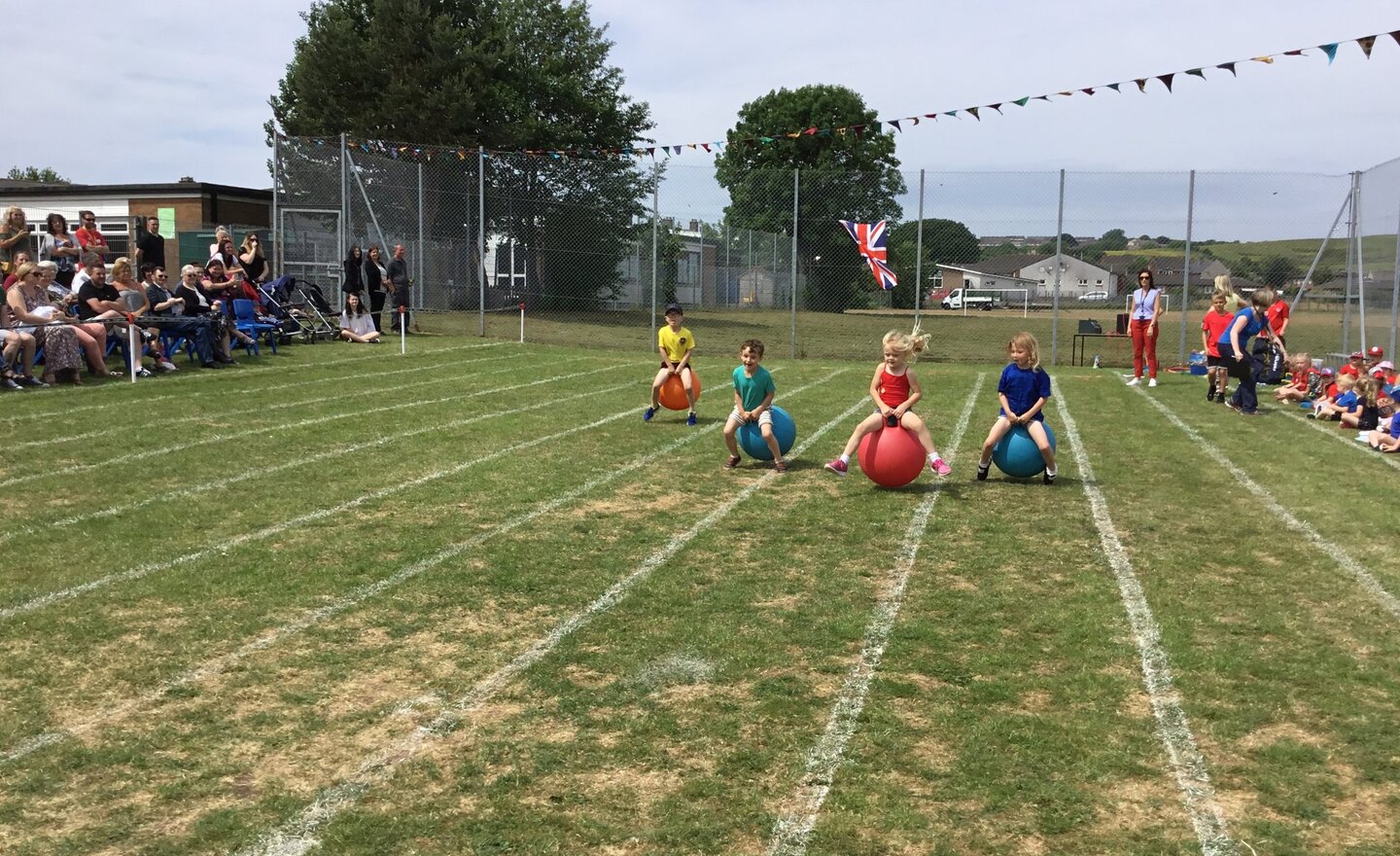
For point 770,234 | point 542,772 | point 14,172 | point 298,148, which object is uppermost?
point 14,172

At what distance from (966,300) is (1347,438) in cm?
1889

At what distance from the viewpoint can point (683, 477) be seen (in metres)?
10.4

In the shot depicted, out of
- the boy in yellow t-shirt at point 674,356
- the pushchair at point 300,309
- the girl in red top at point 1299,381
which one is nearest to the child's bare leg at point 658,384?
the boy in yellow t-shirt at point 674,356

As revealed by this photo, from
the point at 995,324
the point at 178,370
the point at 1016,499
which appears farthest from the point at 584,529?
the point at 995,324

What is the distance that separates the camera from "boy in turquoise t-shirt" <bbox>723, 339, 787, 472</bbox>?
35.4 feet

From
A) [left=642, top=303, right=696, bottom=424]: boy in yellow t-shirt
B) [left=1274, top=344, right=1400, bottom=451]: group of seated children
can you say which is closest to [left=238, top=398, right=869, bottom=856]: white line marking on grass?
[left=642, top=303, right=696, bottom=424]: boy in yellow t-shirt

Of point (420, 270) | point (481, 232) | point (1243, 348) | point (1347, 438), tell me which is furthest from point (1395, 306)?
point (420, 270)

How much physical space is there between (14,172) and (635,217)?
87.2 meters

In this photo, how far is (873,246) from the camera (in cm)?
2589

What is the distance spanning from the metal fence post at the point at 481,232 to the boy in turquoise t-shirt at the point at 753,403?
52.0 ft

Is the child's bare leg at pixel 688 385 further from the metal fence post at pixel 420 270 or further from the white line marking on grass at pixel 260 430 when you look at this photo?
the metal fence post at pixel 420 270

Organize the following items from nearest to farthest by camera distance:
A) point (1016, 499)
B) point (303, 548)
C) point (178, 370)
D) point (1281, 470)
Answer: point (303, 548)
point (1016, 499)
point (1281, 470)
point (178, 370)

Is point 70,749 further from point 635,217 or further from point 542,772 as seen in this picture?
point 635,217

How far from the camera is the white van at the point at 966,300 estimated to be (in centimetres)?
3020
